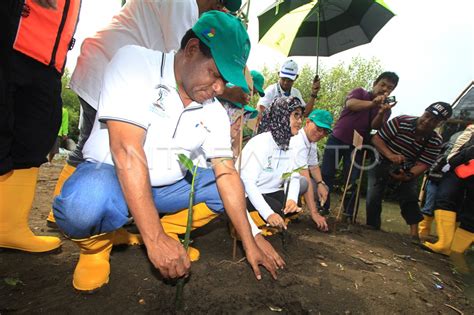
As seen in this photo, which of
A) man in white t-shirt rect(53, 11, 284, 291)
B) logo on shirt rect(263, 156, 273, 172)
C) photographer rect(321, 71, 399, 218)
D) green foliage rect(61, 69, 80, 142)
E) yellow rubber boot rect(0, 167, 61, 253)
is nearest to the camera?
man in white t-shirt rect(53, 11, 284, 291)

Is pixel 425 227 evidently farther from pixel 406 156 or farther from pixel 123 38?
pixel 123 38

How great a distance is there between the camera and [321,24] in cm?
441

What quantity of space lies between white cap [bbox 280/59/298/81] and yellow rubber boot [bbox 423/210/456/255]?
2379 millimetres

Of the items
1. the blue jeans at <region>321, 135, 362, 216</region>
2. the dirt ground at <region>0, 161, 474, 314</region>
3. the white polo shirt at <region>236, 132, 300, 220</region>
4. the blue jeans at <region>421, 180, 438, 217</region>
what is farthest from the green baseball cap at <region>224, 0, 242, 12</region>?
the blue jeans at <region>421, 180, 438, 217</region>

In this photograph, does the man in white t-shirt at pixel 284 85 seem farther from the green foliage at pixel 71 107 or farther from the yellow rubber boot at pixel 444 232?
the green foliage at pixel 71 107

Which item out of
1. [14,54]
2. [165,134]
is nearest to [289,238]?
[165,134]

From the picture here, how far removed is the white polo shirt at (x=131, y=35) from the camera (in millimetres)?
1644

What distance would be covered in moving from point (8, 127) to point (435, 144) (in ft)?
13.0

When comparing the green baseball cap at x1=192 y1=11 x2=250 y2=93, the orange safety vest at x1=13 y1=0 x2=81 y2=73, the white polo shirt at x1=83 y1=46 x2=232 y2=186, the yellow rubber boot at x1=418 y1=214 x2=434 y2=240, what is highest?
the green baseball cap at x1=192 y1=11 x2=250 y2=93

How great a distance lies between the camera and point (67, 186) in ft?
4.06

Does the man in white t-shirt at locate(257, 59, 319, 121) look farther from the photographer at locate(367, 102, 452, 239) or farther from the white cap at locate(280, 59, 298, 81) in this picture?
the photographer at locate(367, 102, 452, 239)

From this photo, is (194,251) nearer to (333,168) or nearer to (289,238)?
(289,238)

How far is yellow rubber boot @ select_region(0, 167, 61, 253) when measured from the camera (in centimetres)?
148

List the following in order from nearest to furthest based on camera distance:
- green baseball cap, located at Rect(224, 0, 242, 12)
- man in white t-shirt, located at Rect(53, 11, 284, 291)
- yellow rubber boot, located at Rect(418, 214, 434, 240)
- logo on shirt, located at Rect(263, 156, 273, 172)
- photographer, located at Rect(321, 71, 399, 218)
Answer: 1. man in white t-shirt, located at Rect(53, 11, 284, 291)
2. green baseball cap, located at Rect(224, 0, 242, 12)
3. logo on shirt, located at Rect(263, 156, 273, 172)
4. photographer, located at Rect(321, 71, 399, 218)
5. yellow rubber boot, located at Rect(418, 214, 434, 240)
